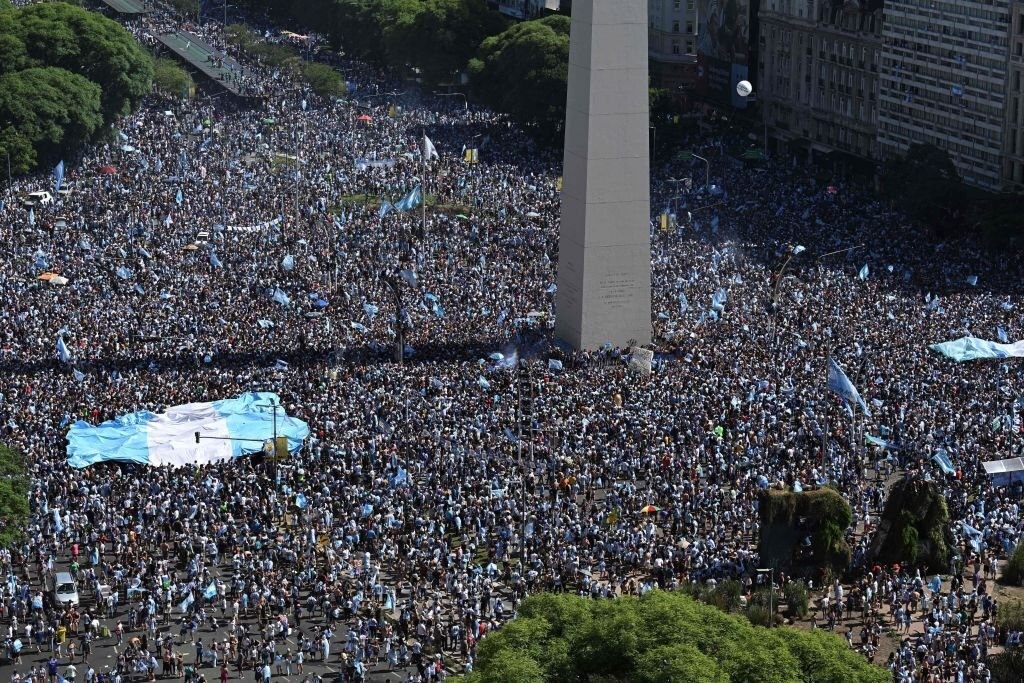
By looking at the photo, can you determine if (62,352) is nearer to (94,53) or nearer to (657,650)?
(657,650)

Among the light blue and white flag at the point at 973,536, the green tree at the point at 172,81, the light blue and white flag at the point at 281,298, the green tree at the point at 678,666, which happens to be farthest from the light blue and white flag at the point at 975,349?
the green tree at the point at 172,81

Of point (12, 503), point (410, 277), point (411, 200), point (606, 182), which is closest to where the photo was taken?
point (12, 503)

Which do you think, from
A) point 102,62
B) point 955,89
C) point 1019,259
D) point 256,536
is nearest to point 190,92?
point 102,62

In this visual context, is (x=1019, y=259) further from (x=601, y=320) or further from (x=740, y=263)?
(x=601, y=320)

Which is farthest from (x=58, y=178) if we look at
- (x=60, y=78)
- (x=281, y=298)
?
(x=281, y=298)

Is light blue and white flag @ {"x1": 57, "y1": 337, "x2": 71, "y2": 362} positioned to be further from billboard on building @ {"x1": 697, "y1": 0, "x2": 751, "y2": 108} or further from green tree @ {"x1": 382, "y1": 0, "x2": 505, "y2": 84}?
green tree @ {"x1": 382, "y1": 0, "x2": 505, "y2": 84}

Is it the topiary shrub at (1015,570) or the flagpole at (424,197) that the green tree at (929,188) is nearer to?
the flagpole at (424,197)
